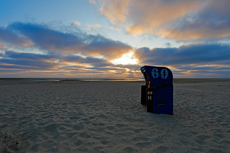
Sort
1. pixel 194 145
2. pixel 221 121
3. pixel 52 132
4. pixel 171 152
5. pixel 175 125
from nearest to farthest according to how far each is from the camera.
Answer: pixel 171 152 < pixel 194 145 < pixel 52 132 < pixel 175 125 < pixel 221 121

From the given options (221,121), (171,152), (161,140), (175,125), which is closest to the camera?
(171,152)

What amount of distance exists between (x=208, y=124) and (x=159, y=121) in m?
1.81

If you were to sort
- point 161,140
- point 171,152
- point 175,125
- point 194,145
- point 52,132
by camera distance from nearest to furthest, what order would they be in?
point 171,152, point 194,145, point 161,140, point 52,132, point 175,125

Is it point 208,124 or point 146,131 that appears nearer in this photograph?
point 146,131

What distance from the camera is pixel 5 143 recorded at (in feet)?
10.6

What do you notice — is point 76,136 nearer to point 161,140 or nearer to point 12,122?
point 161,140

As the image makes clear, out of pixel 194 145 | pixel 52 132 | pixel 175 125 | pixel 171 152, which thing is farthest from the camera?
pixel 175 125

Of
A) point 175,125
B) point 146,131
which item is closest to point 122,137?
point 146,131

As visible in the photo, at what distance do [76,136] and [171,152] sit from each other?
2.64 meters

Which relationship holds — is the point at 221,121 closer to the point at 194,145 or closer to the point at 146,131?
the point at 194,145

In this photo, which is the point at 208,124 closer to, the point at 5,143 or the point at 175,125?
the point at 175,125

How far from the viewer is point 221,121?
491 centimetres

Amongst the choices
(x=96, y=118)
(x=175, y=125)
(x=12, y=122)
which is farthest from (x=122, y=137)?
(x=12, y=122)

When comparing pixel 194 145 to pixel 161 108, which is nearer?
pixel 194 145
